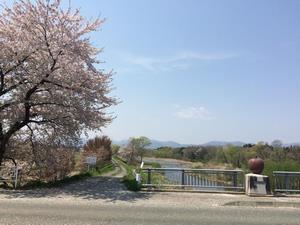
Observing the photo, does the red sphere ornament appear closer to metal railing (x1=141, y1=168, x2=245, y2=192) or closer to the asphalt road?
metal railing (x1=141, y1=168, x2=245, y2=192)

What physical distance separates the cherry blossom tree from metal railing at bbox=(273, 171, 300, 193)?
32.5 ft

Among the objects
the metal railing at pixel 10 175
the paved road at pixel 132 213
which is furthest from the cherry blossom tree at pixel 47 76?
the paved road at pixel 132 213

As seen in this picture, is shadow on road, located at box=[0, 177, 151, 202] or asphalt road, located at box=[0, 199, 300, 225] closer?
asphalt road, located at box=[0, 199, 300, 225]

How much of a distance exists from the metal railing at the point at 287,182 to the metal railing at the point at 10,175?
38.3 feet

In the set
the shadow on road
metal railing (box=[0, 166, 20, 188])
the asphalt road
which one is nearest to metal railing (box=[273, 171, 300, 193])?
the asphalt road

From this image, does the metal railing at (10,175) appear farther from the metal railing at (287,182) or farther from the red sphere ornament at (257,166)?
the metal railing at (287,182)

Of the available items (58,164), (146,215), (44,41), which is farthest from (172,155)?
(146,215)

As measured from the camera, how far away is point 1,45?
20250mm

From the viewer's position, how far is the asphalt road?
428 inches

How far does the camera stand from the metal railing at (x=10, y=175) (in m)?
18.6

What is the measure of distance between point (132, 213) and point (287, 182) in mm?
8542

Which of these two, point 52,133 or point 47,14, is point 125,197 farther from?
point 47,14

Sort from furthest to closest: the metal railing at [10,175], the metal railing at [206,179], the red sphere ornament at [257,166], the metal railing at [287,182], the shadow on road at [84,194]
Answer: the metal railing at [10,175]
the metal railing at [206,179]
the metal railing at [287,182]
the red sphere ornament at [257,166]
the shadow on road at [84,194]

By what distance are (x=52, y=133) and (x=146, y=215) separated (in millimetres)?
A: 12008
